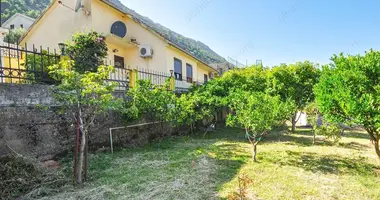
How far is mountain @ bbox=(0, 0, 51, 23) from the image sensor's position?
1998 inches

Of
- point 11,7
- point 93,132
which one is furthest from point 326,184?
point 11,7

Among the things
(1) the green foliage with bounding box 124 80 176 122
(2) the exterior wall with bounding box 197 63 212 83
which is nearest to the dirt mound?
(1) the green foliage with bounding box 124 80 176 122

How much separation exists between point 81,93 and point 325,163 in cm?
707

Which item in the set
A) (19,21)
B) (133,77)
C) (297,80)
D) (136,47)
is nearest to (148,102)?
(133,77)

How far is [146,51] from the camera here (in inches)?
596

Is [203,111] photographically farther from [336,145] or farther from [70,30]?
[70,30]

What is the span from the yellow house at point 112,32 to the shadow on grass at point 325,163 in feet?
29.7

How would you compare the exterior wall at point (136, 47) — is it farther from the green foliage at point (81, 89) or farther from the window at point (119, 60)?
the green foliage at point (81, 89)

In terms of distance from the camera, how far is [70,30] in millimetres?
14094

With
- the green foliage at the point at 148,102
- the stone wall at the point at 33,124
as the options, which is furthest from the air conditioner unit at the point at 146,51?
the stone wall at the point at 33,124

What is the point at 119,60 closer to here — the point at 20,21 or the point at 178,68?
the point at 178,68

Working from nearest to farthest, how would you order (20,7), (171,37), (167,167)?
(167,167), (171,37), (20,7)

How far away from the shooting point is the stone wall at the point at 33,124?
5.28 metres

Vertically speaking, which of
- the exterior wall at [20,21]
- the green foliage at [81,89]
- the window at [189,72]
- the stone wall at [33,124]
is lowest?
the stone wall at [33,124]
